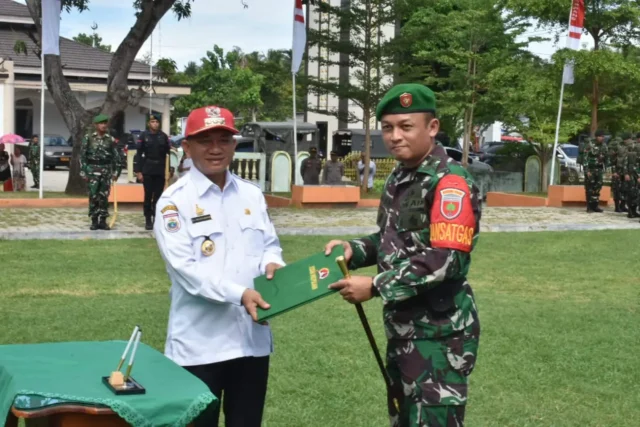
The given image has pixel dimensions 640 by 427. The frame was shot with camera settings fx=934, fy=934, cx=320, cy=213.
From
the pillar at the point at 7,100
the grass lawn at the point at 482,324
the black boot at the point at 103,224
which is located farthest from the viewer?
the pillar at the point at 7,100

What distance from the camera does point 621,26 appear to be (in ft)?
79.3

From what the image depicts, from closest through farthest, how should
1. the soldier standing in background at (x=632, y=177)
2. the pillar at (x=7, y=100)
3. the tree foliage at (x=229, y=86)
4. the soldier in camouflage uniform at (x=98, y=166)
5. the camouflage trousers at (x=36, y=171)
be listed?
the soldier in camouflage uniform at (x=98, y=166), the soldier standing in background at (x=632, y=177), the camouflage trousers at (x=36, y=171), the pillar at (x=7, y=100), the tree foliage at (x=229, y=86)

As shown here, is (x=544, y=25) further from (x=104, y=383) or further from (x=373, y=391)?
(x=104, y=383)

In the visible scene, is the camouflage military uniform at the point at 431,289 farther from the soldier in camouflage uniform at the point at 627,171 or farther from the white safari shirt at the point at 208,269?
the soldier in camouflage uniform at the point at 627,171

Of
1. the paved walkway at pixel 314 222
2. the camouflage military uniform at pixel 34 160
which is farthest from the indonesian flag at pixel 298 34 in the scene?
the camouflage military uniform at pixel 34 160

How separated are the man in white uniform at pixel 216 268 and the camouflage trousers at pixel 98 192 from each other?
11363mm

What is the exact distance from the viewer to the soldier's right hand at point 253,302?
355 cm

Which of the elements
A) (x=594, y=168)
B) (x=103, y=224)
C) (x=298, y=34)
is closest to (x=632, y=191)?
(x=594, y=168)

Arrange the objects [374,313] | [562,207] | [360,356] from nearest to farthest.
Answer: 1. [360,356]
2. [374,313]
3. [562,207]

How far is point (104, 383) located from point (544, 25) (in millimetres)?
24054

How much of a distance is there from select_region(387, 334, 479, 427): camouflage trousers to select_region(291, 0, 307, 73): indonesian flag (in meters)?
18.8

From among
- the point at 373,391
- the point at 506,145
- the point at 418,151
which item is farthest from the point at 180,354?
the point at 506,145

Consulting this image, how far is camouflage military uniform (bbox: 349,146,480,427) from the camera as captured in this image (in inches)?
133

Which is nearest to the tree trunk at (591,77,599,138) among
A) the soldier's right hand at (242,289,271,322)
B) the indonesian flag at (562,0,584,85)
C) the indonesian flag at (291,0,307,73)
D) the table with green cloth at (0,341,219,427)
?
the indonesian flag at (562,0,584,85)
